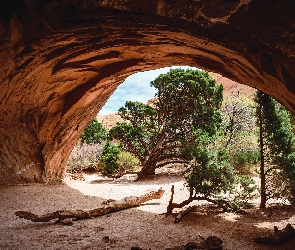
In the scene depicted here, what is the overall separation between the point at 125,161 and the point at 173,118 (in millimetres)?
5503

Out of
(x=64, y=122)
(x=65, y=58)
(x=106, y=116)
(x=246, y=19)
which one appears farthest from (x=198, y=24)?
(x=106, y=116)

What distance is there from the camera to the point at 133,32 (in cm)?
523

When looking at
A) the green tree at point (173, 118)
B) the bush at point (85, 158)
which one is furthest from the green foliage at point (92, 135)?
the green tree at point (173, 118)

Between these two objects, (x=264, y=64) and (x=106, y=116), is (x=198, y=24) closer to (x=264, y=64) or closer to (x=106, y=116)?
(x=264, y=64)

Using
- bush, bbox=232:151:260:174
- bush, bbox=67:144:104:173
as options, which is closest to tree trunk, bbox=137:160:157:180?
bush, bbox=67:144:104:173

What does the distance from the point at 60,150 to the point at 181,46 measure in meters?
7.83

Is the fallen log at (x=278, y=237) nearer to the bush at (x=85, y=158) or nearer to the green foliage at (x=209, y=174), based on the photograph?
the green foliage at (x=209, y=174)

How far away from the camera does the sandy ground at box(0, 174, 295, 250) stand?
468cm

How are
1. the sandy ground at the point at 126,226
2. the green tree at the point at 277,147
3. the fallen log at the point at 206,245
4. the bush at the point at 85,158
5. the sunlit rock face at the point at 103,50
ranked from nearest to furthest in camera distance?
1. the sunlit rock face at the point at 103,50
2. the fallen log at the point at 206,245
3. the sandy ground at the point at 126,226
4. the green tree at the point at 277,147
5. the bush at the point at 85,158

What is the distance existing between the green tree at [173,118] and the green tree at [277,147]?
6.70 m

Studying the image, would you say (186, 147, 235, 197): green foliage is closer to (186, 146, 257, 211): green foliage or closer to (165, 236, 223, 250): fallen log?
(186, 146, 257, 211): green foliage

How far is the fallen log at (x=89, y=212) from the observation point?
550 cm

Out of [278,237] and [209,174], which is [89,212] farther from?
[278,237]

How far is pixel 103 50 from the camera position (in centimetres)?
638
